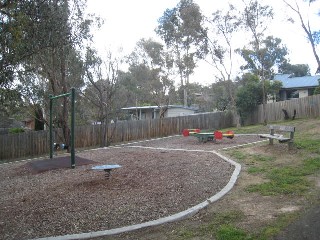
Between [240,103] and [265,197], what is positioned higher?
[240,103]

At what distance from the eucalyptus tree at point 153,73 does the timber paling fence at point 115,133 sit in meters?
7.58

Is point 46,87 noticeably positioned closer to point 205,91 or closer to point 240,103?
point 240,103

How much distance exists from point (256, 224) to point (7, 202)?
16.1 feet

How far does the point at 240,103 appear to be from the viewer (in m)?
27.7

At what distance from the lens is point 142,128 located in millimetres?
23375

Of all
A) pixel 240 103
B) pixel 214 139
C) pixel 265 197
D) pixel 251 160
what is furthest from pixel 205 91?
pixel 265 197

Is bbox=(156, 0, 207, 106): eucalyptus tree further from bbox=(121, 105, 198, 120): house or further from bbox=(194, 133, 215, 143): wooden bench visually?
bbox=(194, 133, 215, 143): wooden bench

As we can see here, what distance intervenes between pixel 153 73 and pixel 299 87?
15331 mm

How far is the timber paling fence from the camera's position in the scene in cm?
1850

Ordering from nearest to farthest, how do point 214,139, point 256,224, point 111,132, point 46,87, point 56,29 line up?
point 256,224 < point 56,29 < point 214,139 < point 46,87 < point 111,132

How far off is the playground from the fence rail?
8.98 m

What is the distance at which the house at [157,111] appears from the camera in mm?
35925

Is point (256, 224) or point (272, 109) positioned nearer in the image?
point (256, 224)

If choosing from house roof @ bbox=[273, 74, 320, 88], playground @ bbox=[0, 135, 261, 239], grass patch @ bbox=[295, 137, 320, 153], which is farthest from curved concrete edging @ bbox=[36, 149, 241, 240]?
house roof @ bbox=[273, 74, 320, 88]
